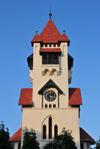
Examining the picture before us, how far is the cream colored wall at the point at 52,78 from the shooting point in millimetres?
42562

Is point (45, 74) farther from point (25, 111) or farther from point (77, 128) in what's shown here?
point (77, 128)

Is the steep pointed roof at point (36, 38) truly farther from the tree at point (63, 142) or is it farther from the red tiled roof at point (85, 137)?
the red tiled roof at point (85, 137)

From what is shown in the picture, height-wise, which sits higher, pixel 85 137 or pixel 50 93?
pixel 50 93

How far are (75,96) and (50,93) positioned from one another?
11.9ft

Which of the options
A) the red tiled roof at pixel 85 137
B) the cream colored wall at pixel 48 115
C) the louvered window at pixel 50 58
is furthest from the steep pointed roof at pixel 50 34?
the red tiled roof at pixel 85 137

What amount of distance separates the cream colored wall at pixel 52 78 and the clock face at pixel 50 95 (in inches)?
34.0

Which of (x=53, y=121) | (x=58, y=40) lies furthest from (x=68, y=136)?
(x=58, y=40)

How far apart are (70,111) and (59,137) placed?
452cm

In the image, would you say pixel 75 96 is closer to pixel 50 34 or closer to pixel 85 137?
pixel 85 137

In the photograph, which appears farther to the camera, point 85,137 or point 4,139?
point 85,137

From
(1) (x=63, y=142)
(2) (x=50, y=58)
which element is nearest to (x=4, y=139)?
(1) (x=63, y=142)

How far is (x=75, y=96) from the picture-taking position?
43.2m

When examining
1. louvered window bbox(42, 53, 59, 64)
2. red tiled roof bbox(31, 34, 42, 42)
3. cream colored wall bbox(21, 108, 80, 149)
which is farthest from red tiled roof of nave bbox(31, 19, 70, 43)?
cream colored wall bbox(21, 108, 80, 149)

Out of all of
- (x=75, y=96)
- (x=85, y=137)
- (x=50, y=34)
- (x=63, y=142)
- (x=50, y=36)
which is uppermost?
(x=50, y=34)
